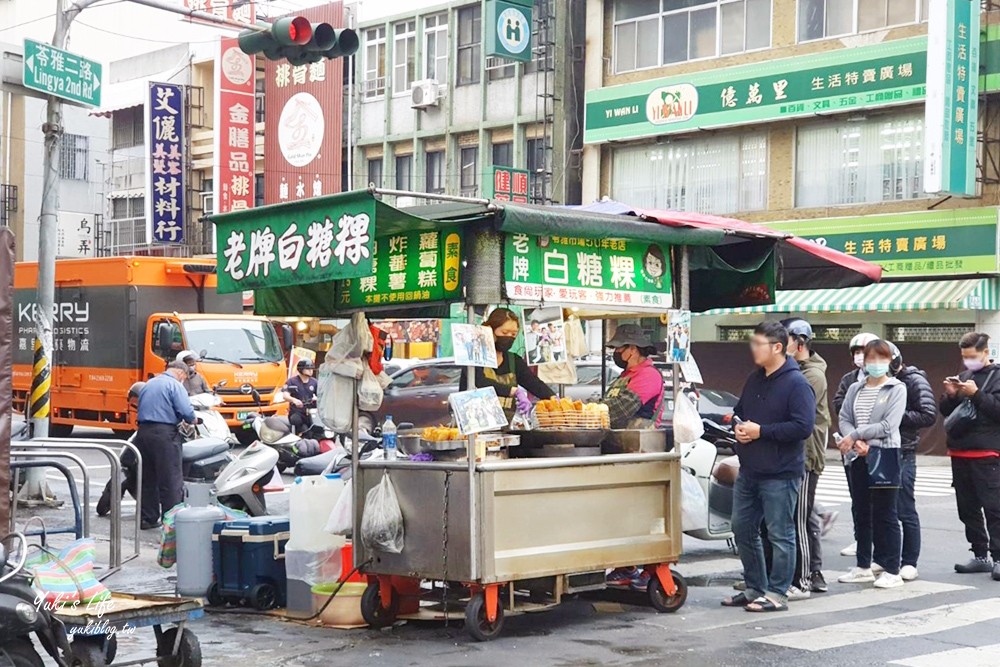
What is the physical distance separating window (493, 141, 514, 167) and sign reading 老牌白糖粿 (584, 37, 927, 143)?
11.4 ft

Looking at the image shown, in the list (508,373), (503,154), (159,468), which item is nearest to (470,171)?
(503,154)

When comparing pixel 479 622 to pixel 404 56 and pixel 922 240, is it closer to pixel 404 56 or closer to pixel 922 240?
pixel 922 240

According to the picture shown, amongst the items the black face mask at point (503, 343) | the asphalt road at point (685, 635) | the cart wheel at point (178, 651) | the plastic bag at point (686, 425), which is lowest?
the asphalt road at point (685, 635)

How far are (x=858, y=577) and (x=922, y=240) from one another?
16.2 meters

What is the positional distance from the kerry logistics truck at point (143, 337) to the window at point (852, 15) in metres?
13.0

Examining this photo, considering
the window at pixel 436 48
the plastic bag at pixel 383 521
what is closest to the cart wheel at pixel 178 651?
the plastic bag at pixel 383 521

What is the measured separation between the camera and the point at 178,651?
22.6 feet

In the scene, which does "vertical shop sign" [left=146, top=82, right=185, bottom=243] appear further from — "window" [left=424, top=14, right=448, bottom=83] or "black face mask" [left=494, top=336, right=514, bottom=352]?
"black face mask" [left=494, top=336, right=514, bottom=352]

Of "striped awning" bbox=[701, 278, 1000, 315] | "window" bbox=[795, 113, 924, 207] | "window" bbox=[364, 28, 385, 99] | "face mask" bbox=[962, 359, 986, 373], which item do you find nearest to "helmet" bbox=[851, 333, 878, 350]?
"face mask" bbox=[962, 359, 986, 373]

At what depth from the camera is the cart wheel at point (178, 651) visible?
22.6ft

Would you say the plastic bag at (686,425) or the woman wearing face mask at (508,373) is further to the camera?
the woman wearing face mask at (508,373)

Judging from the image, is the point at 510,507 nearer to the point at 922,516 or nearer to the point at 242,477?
the point at 242,477

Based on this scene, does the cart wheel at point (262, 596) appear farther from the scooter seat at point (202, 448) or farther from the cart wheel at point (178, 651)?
Answer: the scooter seat at point (202, 448)

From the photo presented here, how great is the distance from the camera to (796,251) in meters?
11.1
